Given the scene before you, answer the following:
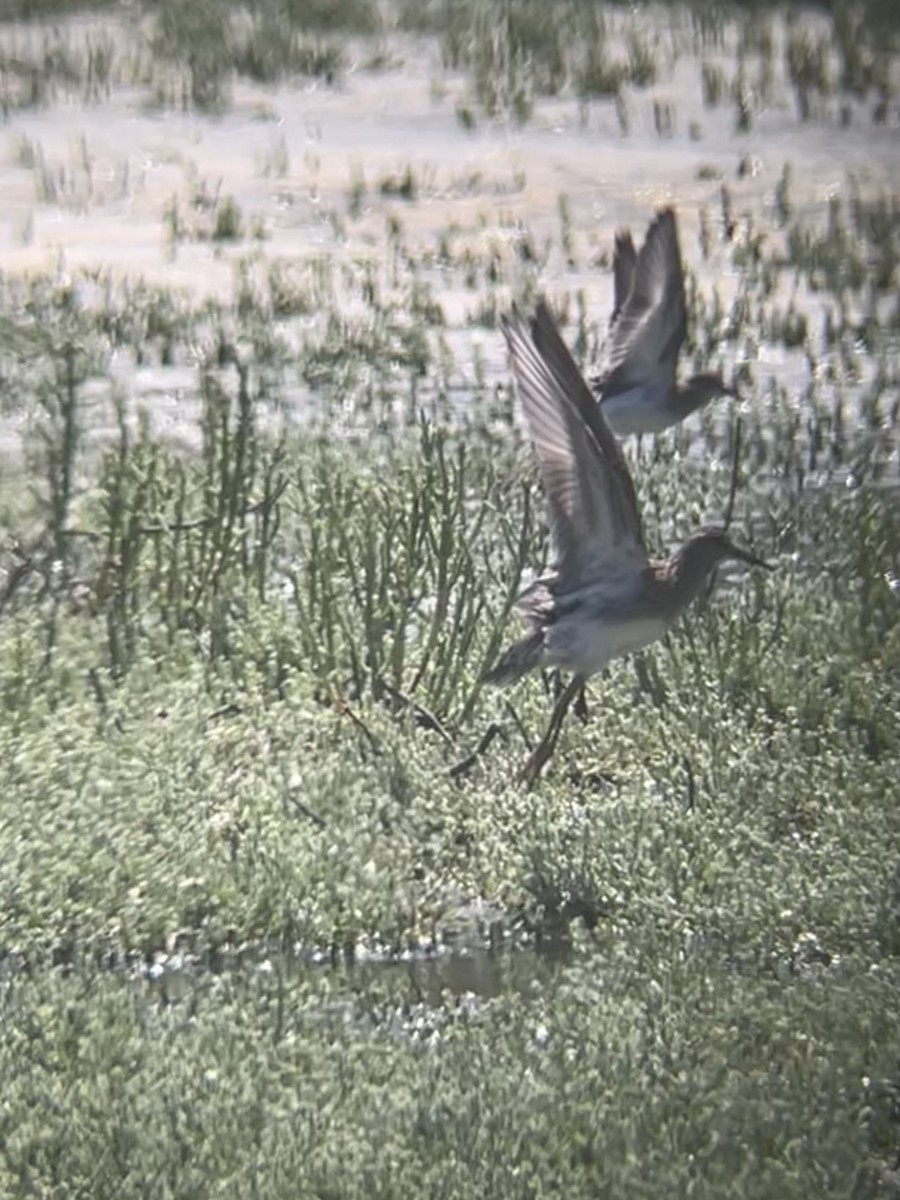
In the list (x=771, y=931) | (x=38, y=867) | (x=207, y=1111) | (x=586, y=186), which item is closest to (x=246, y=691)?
(x=38, y=867)

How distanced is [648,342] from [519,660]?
2548mm

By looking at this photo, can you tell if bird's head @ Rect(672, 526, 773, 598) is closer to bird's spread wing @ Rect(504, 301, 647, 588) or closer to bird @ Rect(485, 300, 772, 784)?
bird @ Rect(485, 300, 772, 784)

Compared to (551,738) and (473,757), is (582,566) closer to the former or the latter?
(551,738)

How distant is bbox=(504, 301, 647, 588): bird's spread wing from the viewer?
625 centimetres

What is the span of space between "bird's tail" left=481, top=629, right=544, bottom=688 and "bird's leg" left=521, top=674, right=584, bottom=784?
4.0 inches

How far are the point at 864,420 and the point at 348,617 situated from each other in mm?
3298

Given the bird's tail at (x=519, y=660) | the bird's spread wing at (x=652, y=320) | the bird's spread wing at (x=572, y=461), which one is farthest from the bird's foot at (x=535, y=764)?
the bird's spread wing at (x=652, y=320)

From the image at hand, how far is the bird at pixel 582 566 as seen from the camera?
21.2 ft

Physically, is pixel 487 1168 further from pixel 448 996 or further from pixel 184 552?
pixel 184 552

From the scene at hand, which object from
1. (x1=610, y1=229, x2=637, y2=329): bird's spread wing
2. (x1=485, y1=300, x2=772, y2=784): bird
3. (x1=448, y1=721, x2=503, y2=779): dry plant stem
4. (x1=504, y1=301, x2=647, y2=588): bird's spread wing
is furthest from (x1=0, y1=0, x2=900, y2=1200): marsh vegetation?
(x1=610, y1=229, x2=637, y2=329): bird's spread wing

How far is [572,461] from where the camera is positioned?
655 cm

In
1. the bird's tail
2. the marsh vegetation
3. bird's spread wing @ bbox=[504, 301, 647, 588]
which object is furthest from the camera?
the bird's tail

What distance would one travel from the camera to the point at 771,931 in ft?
19.7

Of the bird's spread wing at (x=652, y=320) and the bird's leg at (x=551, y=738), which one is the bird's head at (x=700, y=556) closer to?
the bird's leg at (x=551, y=738)
